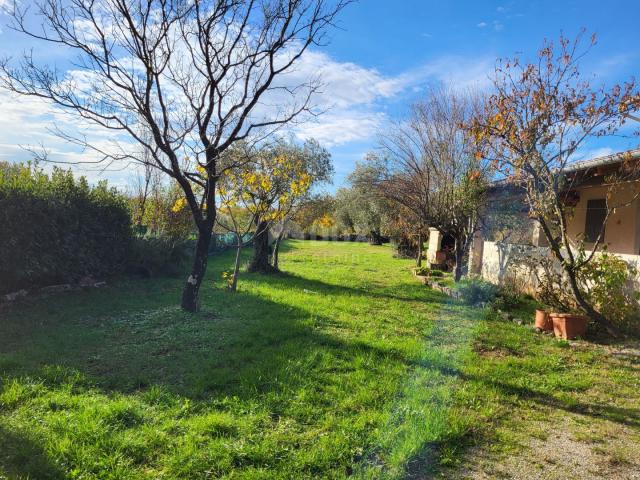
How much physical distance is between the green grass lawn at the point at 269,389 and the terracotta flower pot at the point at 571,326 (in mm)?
527

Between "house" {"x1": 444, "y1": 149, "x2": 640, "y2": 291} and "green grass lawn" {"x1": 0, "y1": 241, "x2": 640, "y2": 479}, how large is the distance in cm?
318

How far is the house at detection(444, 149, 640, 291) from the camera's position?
9734mm

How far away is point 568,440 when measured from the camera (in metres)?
3.30

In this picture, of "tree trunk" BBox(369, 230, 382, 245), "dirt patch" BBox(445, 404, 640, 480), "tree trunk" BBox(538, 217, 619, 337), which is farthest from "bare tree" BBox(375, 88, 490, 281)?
"tree trunk" BBox(369, 230, 382, 245)

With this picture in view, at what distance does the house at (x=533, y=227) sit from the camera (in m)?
9.73

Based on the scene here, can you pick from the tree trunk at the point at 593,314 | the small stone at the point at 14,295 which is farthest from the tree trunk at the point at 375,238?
the small stone at the point at 14,295

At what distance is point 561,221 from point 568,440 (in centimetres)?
430

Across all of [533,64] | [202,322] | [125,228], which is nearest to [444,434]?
[202,322]

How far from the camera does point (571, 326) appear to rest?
6.49 m

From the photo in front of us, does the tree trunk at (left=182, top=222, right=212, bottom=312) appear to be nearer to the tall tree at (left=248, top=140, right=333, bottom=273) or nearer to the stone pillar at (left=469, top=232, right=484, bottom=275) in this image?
the tall tree at (left=248, top=140, right=333, bottom=273)

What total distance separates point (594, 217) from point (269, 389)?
1111cm

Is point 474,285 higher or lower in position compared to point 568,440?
higher

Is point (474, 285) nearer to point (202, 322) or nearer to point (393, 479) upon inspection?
point (202, 322)

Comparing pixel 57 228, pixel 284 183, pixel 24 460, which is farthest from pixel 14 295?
pixel 284 183
